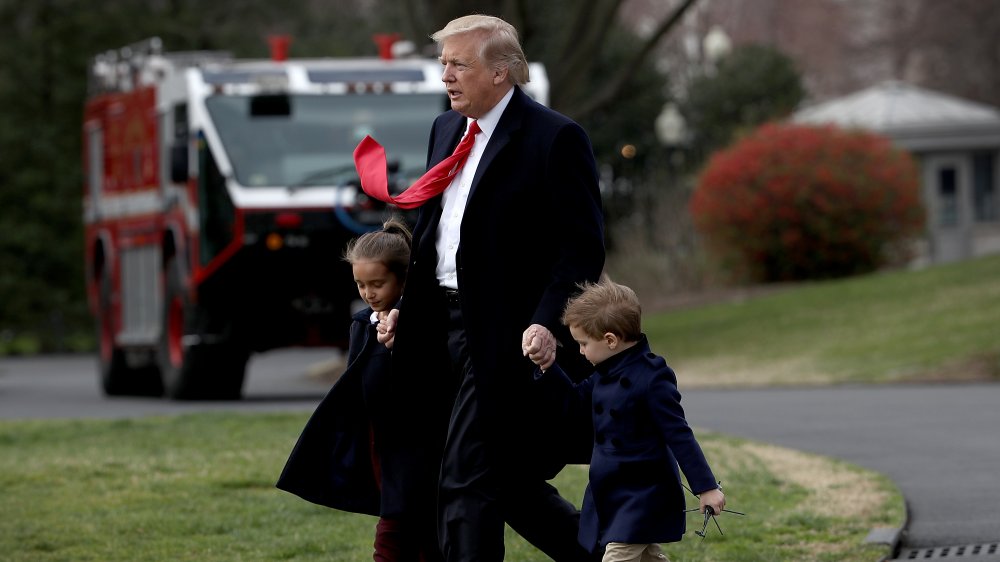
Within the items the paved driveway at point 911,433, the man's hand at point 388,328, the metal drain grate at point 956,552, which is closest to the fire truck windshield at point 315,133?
the paved driveway at point 911,433

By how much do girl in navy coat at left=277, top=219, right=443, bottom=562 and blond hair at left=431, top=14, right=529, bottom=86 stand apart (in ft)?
2.40

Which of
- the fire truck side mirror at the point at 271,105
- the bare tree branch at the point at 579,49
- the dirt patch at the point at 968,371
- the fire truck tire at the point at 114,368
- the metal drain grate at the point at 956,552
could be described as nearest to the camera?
the metal drain grate at the point at 956,552

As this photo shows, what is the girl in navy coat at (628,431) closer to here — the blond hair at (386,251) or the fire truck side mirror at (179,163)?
the blond hair at (386,251)

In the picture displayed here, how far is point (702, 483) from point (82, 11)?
117 feet

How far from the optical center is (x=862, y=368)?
20281 millimetres

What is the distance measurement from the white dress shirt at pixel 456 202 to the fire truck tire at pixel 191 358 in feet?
39.0

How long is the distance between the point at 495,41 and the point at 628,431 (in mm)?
1288

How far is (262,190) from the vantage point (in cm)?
1725

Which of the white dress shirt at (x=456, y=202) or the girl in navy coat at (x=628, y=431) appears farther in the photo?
the white dress shirt at (x=456, y=202)

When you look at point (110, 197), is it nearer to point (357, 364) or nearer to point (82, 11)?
point (357, 364)

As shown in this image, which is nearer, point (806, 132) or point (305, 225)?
point (305, 225)

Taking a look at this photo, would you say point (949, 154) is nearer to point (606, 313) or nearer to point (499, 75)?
point (499, 75)

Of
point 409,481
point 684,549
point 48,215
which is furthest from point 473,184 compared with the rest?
point 48,215

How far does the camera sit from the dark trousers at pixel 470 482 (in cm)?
599
